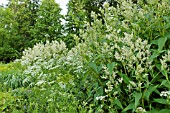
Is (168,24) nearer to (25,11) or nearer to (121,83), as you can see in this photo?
(121,83)

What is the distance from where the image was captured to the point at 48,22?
13438mm

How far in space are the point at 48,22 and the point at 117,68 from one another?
38.0ft

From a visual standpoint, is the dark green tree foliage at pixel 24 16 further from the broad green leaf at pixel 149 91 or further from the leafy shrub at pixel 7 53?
the broad green leaf at pixel 149 91

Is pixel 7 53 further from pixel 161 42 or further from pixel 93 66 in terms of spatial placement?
pixel 161 42

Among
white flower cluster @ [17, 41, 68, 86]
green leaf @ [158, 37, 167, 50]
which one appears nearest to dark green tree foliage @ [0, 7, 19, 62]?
white flower cluster @ [17, 41, 68, 86]

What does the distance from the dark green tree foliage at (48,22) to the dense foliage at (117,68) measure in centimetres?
1002

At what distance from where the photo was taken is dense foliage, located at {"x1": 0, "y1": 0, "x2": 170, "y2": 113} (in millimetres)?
1858

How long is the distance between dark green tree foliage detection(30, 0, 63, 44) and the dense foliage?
32.9 ft

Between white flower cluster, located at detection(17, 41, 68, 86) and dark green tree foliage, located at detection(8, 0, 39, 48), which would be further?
dark green tree foliage, located at detection(8, 0, 39, 48)

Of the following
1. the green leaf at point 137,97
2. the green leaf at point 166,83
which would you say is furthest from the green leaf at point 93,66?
the green leaf at point 166,83

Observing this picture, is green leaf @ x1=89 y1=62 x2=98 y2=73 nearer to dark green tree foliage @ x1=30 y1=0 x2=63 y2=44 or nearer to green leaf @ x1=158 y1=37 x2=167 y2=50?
green leaf @ x1=158 y1=37 x2=167 y2=50

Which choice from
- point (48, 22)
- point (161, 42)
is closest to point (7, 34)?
point (48, 22)

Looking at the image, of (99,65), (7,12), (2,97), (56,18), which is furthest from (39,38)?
(99,65)

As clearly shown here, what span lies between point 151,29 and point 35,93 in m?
1.37
